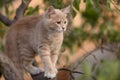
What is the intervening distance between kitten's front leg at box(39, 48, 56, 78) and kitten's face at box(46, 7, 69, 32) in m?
0.21

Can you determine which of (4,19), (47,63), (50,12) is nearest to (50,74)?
(47,63)

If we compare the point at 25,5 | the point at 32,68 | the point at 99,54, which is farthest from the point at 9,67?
the point at 99,54

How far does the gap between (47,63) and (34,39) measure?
27cm

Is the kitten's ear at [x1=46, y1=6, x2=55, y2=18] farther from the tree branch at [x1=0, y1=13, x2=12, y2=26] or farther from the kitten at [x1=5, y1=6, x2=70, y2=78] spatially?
the tree branch at [x1=0, y1=13, x2=12, y2=26]

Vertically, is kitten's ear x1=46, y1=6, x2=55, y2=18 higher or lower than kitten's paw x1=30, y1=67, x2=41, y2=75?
higher

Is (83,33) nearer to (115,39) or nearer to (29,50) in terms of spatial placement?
(115,39)

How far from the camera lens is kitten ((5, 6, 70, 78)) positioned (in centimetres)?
276

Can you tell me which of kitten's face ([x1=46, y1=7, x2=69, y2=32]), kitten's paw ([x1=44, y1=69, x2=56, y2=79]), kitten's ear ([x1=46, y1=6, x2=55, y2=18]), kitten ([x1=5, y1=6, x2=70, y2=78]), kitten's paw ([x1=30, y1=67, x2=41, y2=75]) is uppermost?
kitten's ear ([x1=46, y1=6, x2=55, y2=18])

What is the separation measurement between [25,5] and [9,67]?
942 millimetres

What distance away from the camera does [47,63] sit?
2666 millimetres

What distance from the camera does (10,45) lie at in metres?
2.89

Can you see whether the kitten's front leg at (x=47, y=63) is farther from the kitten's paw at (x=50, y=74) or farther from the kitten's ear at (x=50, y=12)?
the kitten's ear at (x=50, y=12)

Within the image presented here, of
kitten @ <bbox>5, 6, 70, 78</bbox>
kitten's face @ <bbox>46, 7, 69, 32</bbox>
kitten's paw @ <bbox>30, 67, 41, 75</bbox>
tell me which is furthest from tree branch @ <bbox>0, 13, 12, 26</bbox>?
kitten's paw @ <bbox>30, 67, 41, 75</bbox>

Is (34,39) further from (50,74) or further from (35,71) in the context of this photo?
(50,74)
